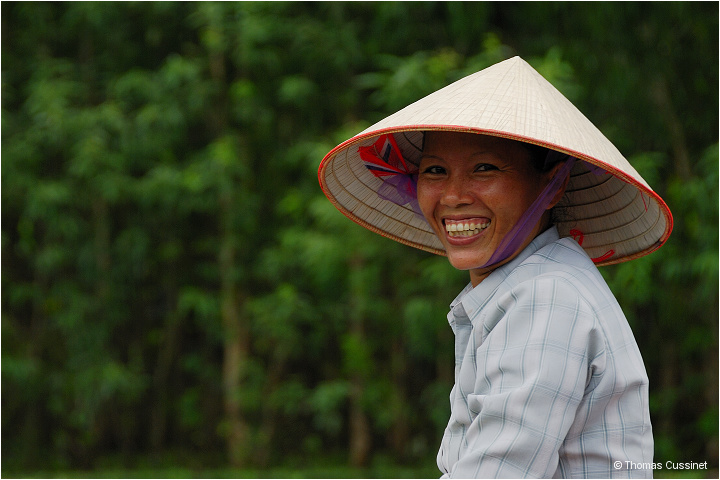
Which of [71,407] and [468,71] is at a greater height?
[468,71]

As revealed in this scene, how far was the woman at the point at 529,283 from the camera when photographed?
0.79 metres

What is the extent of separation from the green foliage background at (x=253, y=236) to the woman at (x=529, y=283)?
7.75 feet

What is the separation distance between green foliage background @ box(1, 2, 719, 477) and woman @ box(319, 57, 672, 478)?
236 centimetres

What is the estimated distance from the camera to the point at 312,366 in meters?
4.49

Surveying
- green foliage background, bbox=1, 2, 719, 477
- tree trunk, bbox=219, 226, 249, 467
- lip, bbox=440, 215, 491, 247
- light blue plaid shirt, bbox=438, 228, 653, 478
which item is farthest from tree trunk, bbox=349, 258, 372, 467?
light blue plaid shirt, bbox=438, 228, 653, 478

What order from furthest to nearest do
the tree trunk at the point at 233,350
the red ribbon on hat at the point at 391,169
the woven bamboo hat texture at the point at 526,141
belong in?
the tree trunk at the point at 233,350, the red ribbon on hat at the point at 391,169, the woven bamboo hat texture at the point at 526,141

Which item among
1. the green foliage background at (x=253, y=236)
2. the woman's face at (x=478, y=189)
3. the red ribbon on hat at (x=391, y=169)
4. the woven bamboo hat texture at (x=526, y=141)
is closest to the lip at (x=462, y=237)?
the woman's face at (x=478, y=189)

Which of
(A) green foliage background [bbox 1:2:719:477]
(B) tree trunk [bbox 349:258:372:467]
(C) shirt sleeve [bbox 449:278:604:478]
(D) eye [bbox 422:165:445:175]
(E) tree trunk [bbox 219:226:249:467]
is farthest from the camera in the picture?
(E) tree trunk [bbox 219:226:249:467]

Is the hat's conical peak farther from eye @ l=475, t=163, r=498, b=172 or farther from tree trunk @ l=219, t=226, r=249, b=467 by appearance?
tree trunk @ l=219, t=226, r=249, b=467

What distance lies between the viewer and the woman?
2.60 feet

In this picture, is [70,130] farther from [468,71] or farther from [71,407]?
[468,71]

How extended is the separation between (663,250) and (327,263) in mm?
1599

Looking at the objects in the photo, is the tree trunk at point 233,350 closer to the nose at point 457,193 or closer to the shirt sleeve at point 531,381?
the nose at point 457,193

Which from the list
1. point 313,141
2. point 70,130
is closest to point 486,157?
point 313,141
